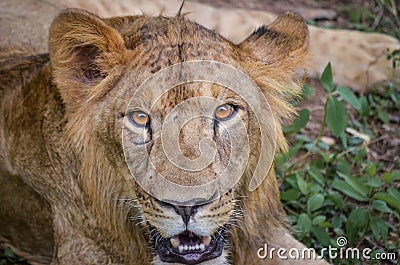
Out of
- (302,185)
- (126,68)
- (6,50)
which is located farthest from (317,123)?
(126,68)

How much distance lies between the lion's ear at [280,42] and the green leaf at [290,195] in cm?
117

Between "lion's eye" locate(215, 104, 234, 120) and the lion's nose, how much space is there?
38cm

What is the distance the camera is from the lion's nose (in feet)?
9.04

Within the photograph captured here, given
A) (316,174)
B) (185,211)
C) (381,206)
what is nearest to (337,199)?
(316,174)

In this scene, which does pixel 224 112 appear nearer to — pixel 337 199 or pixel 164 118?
pixel 164 118

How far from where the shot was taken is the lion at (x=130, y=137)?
295 cm

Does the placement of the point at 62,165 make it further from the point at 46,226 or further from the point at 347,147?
the point at 347,147

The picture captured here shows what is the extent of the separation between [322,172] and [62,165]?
5.83 ft

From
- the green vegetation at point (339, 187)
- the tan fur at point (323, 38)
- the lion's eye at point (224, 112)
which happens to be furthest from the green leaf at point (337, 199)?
the lion's eye at point (224, 112)

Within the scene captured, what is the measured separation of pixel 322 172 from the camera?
473cm

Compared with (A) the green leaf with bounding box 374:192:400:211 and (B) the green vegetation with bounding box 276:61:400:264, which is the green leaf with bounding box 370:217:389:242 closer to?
(B) the green vegetation with bounding box 276:61:400:264

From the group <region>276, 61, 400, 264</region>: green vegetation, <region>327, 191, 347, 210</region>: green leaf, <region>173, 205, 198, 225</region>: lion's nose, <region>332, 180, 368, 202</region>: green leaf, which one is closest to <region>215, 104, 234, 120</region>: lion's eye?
<region>173, 205, 198, 225</region>: lion's nose

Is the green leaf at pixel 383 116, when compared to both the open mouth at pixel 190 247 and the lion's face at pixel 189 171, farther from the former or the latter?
the open mouth at pixel 190 247

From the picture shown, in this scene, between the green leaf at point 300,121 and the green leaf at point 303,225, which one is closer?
the green leaf at point 303,225
